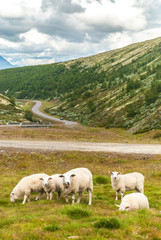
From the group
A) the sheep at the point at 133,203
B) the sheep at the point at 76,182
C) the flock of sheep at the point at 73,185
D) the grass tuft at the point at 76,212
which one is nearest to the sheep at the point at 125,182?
the flock of sheep at the point at 73,185

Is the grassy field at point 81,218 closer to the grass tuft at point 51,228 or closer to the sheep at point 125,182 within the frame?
the grass tuft at point 51,228

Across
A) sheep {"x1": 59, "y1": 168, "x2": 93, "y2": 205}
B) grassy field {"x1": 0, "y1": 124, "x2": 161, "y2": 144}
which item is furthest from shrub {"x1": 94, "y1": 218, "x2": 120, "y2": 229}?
grassy field {"x1": 0, "y1": 124, "x2": 161, "y2": 144}

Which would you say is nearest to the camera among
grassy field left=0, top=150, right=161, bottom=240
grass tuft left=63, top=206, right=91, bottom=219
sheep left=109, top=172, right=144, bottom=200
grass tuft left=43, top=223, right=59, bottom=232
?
grassy field left=0, top=150, right=161, bottom=240

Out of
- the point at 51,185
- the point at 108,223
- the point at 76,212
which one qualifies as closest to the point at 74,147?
the point at 51,185

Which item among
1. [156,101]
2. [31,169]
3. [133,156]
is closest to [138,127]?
[156,101]

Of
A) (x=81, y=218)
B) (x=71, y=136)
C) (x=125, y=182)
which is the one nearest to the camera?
(x=81, y=218)

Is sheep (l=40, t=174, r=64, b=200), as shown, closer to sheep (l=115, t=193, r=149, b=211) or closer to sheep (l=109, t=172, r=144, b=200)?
sheep (l=109, t=172, r=144, b=200)

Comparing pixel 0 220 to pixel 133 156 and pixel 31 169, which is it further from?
pixel 133 156

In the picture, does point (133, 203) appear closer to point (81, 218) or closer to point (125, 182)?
point (125, 182)

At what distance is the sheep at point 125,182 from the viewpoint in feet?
44.7

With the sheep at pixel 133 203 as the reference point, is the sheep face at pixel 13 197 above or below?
below

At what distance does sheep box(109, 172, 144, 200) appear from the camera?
1362 cm

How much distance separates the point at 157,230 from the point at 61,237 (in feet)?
11.9

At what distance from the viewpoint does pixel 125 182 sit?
13945mm
